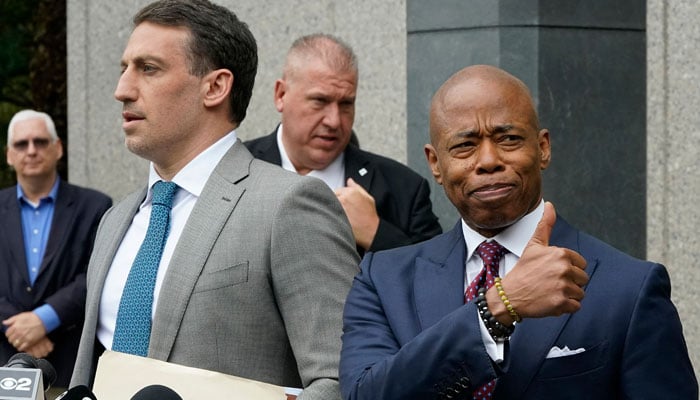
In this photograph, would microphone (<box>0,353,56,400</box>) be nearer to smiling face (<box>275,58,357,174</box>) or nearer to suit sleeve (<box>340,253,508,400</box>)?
suit sleeve (<box>340,253,508,400</box>)

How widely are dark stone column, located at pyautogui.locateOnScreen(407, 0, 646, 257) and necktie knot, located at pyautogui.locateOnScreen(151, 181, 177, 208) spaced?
2619 mm

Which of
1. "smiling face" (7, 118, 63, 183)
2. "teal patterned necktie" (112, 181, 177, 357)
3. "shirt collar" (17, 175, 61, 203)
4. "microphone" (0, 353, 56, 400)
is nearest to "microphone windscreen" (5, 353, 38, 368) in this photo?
"microphone" (0, 353, 56, 400)

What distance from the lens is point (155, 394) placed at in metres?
2.88

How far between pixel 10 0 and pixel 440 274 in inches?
373

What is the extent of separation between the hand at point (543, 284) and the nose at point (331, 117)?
8.61 ft

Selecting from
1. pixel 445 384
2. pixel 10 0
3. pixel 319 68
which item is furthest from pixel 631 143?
pixel 10 0

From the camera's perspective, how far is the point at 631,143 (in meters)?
6.33

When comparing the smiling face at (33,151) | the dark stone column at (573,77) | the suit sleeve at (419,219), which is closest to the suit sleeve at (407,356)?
the suit sleeve at (419,219)

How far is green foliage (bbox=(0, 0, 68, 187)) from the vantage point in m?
11.5

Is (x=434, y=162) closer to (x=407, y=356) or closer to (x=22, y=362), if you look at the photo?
(x=407, y=356)

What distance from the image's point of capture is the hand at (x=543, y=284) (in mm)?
2617

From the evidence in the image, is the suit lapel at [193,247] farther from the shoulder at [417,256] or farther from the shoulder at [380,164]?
the shoulder at [380,164]

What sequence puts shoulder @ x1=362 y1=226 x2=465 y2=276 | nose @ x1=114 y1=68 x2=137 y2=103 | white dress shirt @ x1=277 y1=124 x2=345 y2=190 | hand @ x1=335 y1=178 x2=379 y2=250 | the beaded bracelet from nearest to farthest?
the beaded bracelet < shoulder @ x1=362 y1=226 x2=465 y2=276 < nose @ x1=114 y1=68 x2=137 y2=103 < hand @ x1=335 y1=178 x2=379 y2=250 < white dress shirt @ x1=277 y1=124 x2=345 y2=190

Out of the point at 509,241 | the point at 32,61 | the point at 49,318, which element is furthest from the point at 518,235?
the point at 32,61
